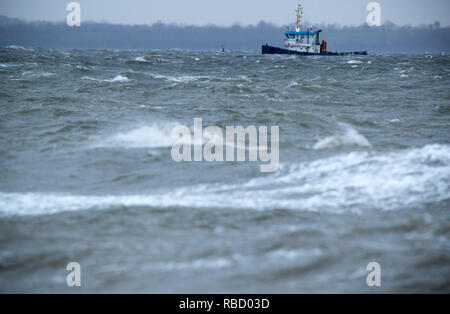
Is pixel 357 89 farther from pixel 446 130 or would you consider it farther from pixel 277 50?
pixel 277 50

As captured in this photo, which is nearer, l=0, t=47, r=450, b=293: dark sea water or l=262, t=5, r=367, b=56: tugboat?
l=0, t=47, r=450, b=293: dark sea water

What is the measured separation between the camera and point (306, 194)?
22.7 ft

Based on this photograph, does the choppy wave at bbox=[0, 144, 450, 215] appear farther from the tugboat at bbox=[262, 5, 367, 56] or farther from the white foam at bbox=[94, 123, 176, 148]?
the tugboat at bbox=[262, 5, 367, 56]

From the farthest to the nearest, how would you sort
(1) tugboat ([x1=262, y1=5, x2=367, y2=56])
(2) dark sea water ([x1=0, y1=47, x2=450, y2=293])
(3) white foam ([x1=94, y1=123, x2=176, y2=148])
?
(1) tugboat ([x1=262, y1=5, x2=367, y2=56]) → (3) white foam ([x1=94, y1=123, x2=176, y2=148]) → (2) dark sea water ([x1=0, y1=47, x2=450, y2=293])

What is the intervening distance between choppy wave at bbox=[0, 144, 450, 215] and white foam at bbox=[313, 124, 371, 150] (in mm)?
1687

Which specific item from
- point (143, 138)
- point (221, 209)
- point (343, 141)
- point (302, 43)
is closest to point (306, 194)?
point (221, 209)

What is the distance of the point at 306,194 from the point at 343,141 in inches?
159

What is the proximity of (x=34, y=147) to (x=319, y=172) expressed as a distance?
634 cm

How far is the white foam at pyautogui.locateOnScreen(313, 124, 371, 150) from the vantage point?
10.2 m

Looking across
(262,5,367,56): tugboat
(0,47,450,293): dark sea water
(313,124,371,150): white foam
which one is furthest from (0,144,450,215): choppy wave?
(262,5,367,56): tugboat

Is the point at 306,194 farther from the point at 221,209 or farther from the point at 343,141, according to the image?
the point at 343,141

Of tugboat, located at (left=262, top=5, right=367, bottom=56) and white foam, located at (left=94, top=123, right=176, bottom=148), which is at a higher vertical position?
tugboat, located at (left=262, top=5, right=367, bottom=56)
